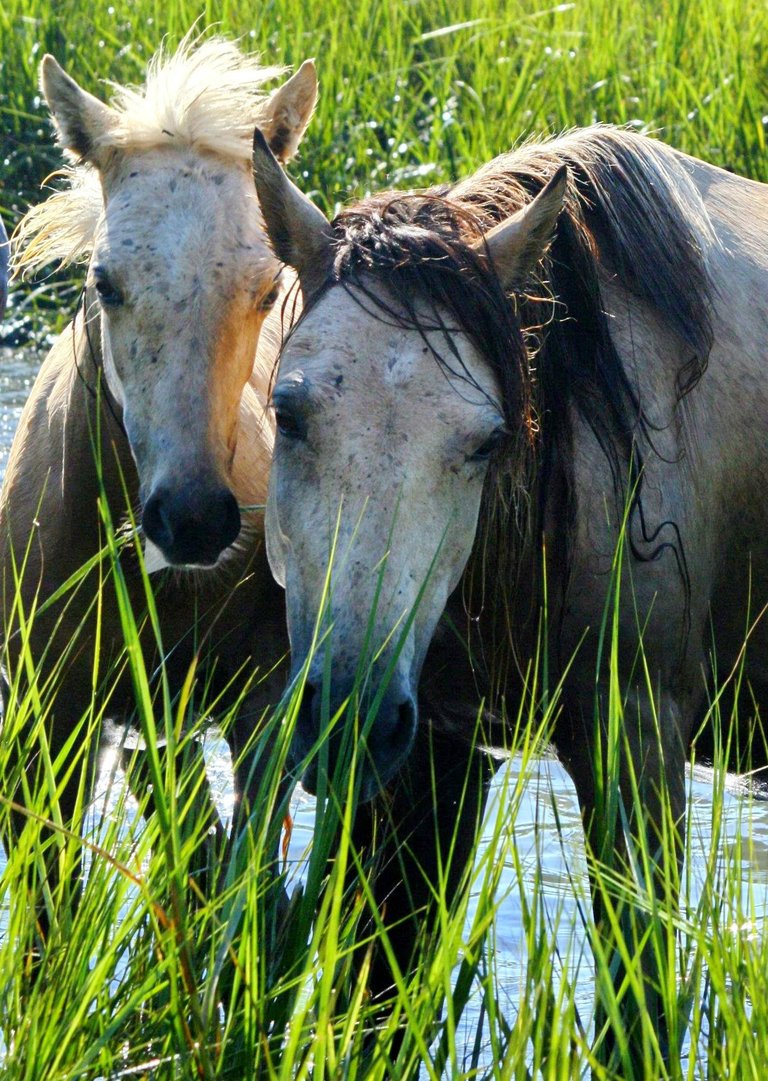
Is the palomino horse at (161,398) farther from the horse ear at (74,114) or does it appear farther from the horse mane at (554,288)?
the horse mane at (554,288)

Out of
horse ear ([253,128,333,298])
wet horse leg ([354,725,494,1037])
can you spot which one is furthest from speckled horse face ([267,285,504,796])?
wet horse leg ([354,725,494,1037])

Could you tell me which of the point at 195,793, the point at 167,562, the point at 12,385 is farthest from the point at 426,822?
the point at 12,385

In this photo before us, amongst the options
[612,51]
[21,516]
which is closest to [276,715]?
[21,516]

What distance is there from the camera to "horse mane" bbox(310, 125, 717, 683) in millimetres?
2689

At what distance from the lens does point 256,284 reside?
3.23 m

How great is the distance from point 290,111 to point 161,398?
0.91m

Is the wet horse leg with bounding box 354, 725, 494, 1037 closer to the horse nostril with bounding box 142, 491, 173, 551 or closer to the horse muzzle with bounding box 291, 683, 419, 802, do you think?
the horse nostril with bounding box 142, 491, 173, 551

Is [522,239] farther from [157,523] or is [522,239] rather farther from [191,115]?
[191,115]

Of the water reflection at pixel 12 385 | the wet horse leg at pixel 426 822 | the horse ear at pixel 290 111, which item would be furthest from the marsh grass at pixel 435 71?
the wet horse leg at pixel 426 822

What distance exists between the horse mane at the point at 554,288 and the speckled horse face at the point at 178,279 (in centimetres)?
45

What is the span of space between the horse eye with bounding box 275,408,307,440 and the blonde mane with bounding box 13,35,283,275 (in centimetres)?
101

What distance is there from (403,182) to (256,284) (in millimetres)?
4864

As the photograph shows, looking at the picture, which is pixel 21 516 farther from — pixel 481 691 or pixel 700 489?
pixel 700 489

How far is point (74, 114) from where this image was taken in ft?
11.4
